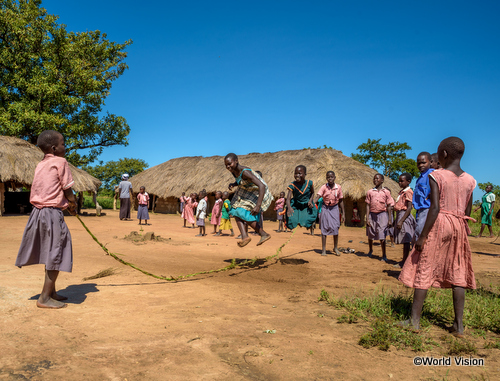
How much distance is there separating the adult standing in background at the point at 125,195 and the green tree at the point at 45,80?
6.33 metres

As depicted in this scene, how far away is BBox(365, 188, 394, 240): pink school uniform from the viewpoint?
24.3ft

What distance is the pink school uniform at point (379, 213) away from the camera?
24.3 feet

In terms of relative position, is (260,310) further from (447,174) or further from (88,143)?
(88,143)

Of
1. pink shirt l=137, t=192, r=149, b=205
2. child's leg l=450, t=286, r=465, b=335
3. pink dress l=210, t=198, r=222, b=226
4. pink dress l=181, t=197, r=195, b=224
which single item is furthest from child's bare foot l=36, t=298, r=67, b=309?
pink shirt l=137, t=192, r=149, b=205

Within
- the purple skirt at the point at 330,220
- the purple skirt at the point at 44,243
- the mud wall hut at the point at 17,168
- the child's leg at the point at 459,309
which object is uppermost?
the mud wall hut at the point at 17,168

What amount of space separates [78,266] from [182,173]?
22152 mm

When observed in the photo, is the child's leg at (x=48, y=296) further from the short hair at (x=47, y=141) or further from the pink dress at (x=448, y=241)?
the pink dress at (x=448, y=241)

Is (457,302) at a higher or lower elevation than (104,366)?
higher

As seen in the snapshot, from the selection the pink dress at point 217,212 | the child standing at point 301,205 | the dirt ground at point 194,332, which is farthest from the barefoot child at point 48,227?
the pink dress at point 217,212

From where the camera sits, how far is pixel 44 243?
3621mm

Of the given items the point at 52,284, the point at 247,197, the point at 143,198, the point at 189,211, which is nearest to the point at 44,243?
the point at 52,284

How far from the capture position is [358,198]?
718 inches

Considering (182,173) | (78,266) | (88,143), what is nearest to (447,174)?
(78,266)

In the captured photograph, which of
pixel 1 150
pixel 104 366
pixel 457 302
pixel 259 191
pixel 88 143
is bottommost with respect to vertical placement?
pixel 104 366
